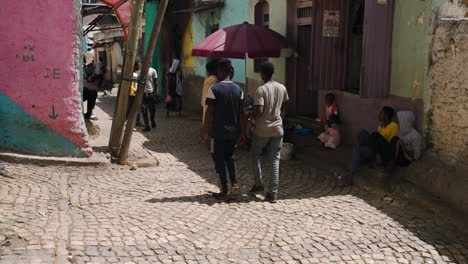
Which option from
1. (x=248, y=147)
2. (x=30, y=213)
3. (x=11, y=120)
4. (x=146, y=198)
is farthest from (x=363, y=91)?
(x=11, y=120)

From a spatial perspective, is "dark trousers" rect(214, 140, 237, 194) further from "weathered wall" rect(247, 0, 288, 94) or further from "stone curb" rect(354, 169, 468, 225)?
"weathered wall" rect(247, 0, 288, 94)

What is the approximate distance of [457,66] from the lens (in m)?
5.15

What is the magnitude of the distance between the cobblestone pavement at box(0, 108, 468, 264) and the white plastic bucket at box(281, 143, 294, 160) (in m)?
1.00

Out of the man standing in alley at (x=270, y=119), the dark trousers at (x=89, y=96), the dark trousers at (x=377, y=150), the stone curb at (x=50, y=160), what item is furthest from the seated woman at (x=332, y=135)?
the dark trousers at (x=89, y=96)

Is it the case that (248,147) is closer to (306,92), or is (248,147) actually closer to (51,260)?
(306,92)

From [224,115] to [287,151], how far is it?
2.62m

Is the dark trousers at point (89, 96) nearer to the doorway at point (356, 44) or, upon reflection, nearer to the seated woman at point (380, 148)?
→ the doorway at point (356, 44)

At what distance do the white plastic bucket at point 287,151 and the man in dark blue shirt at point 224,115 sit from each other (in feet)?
7.68

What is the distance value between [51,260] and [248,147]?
17.2 feet

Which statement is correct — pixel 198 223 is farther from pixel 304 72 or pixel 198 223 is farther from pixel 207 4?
pixel 207 4

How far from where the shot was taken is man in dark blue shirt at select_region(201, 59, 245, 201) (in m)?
5.30

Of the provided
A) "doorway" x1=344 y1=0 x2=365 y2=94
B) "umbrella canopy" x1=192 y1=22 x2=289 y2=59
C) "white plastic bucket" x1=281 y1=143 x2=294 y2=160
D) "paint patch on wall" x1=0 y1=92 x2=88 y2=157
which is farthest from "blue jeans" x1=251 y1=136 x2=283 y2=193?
"doorway" x1=344 y1=0 x2=365 y2=94

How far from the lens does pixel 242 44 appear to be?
818cm

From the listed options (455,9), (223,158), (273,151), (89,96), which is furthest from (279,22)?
(223,158)
